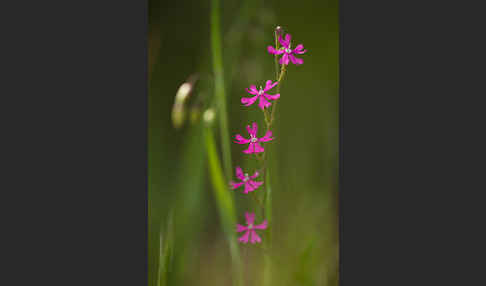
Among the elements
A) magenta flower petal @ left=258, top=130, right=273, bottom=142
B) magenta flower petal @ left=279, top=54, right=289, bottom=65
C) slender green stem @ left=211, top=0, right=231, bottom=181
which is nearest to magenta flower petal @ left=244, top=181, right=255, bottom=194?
slender green stem @ left=211, top=0, right=231, bottom=181

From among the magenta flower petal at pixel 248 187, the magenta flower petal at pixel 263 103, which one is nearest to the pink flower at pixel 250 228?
the magenta flower petal at pixel 248 187

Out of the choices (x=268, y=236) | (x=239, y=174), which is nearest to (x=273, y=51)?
(x=239, y=174)

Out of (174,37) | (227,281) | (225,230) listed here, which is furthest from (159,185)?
(174,37)

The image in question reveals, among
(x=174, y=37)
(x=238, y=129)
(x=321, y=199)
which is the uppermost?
(x=174, y=37)

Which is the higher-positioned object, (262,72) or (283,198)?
(262,72)

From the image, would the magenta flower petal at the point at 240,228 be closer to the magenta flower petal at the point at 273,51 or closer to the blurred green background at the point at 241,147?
the blurred green background at the point at 241,147

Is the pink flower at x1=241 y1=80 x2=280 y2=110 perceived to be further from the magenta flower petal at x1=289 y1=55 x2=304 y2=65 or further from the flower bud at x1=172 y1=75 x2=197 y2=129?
the flower bud at x1=172 y1=75 x2=197 y2=129

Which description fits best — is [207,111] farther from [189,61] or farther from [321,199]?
[321,199]
